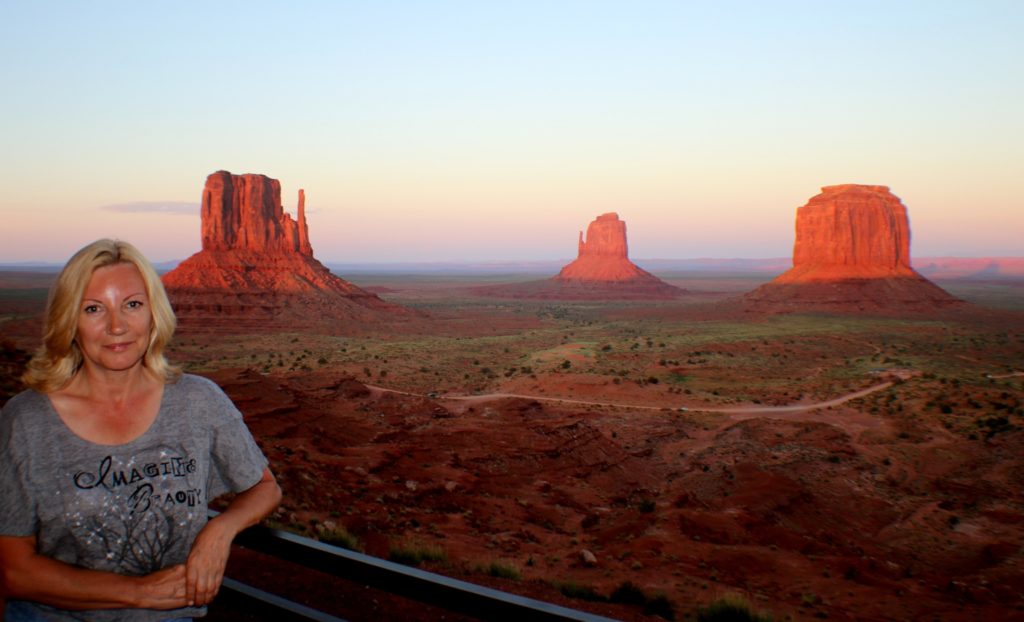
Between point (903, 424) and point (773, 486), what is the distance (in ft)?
35.1

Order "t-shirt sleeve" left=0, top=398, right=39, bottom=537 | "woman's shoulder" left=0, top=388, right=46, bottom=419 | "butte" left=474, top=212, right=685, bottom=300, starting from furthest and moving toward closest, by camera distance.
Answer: "butte" left=474, top=212, right=685, bottom=300 < "woman's shoulder" left=0, top=388, right=46, bottom=419 < "t-shirt sleeve" left=0, top=398, right=39, bottom=537

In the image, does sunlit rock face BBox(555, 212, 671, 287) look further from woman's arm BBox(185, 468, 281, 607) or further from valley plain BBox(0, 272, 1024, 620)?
woman's arm BBox(185, 468, 281, 607)

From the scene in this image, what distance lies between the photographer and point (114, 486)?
7.84 ft

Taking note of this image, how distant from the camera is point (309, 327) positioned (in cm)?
6291

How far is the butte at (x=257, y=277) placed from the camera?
2515 inches

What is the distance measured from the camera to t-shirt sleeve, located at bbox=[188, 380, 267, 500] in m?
2.70

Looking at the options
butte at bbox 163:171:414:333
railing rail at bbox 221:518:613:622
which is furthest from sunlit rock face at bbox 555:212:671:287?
railing rail at bbox 221:518:613:622

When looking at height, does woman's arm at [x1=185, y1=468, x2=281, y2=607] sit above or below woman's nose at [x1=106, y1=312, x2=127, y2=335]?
below

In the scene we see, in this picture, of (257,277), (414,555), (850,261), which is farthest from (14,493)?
(850,261)

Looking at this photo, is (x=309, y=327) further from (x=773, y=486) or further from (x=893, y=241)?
(x=893, y=241)

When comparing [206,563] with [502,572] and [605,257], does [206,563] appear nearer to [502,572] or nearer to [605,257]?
[502,572]

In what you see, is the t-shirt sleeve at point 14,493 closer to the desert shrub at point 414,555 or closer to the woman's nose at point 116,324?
the woman's nose at point 116,324

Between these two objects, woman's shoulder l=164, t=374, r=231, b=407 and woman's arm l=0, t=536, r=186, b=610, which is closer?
woman's arm l=0, t=536, r=186, b=610

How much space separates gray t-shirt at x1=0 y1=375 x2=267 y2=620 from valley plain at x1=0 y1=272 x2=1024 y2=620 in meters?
3.36
